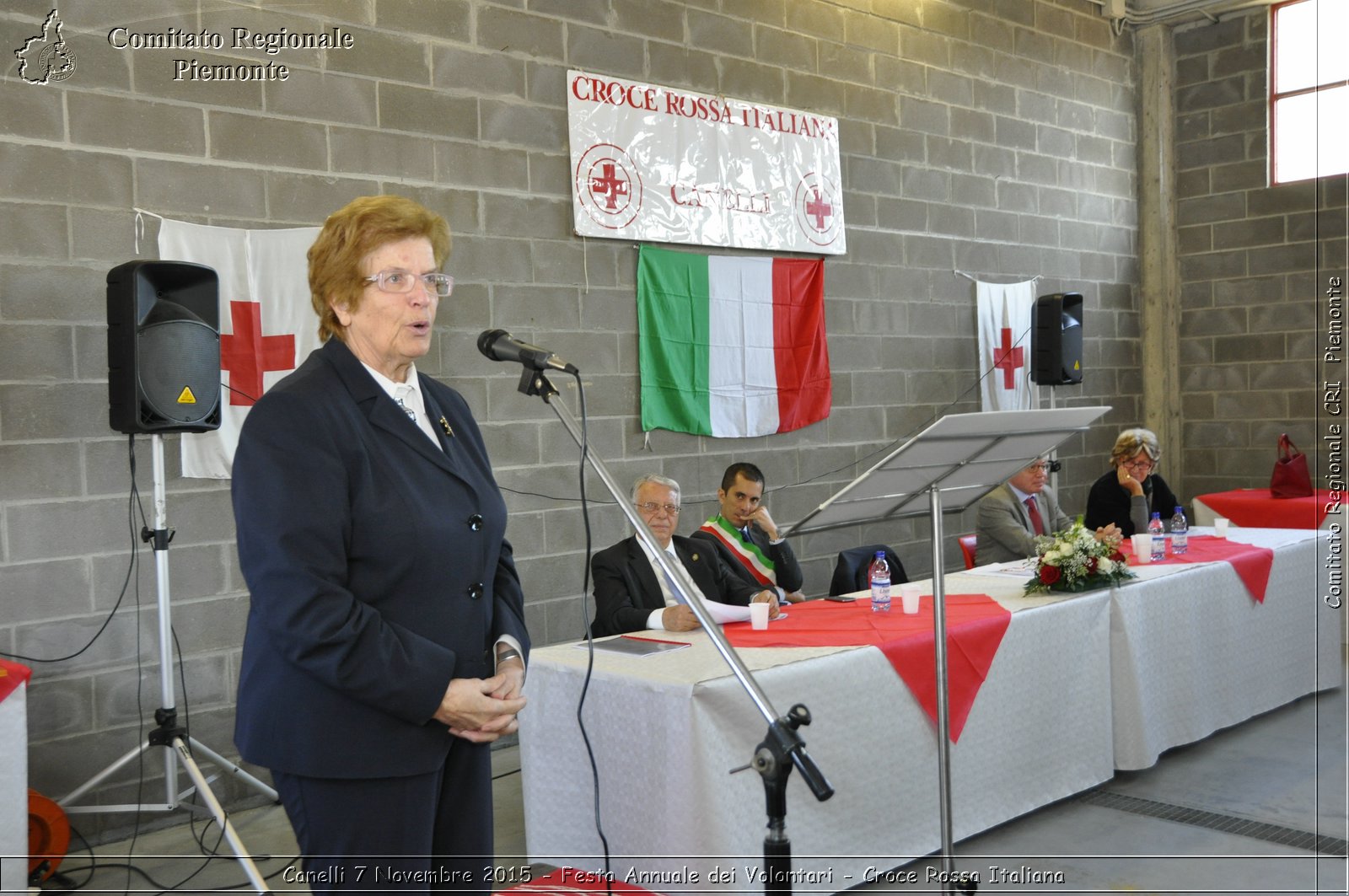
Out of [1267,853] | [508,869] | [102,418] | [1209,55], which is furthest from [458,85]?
[1209,55]

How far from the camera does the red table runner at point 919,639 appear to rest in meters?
3.14

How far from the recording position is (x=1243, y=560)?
14.5 ft

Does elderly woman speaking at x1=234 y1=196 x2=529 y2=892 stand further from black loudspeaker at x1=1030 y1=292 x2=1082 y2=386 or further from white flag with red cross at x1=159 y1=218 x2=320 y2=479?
black loudspeaker at x1=1030 y1=292 x2=1082 y2=386

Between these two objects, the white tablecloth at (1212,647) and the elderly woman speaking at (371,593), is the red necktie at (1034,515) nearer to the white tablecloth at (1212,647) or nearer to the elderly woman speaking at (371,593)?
the white tablecloth at (1212,647)

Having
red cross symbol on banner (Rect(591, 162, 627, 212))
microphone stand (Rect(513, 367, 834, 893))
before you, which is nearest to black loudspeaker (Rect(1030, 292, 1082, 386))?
red cross symbol on banner (Rect(591, 162, 627, 212))

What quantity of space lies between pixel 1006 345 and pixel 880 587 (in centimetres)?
392

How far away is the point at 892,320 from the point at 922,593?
287cm

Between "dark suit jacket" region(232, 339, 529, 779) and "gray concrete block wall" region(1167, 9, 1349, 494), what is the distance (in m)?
7.40

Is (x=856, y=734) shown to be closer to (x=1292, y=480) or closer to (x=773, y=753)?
(x=773, y=753)

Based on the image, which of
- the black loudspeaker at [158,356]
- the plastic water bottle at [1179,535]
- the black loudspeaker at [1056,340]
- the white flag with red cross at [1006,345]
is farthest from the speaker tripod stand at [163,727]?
the black loudspeaker at [1056,340]

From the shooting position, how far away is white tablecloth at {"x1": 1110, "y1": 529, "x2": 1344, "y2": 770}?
383 centimetres

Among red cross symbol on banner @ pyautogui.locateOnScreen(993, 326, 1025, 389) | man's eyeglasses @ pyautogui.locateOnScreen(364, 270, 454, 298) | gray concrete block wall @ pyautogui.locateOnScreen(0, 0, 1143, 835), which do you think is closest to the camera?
man's eyeglasses @ pyautogui.locateOnScreen(364, 270, 454, 298)

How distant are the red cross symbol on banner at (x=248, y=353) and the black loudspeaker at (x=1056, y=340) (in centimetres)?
448

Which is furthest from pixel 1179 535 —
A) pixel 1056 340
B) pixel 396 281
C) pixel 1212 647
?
pixel 396 281
